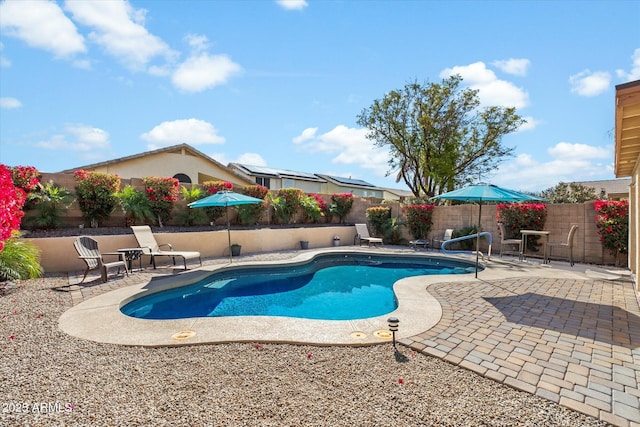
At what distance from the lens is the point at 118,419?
2.27 meters

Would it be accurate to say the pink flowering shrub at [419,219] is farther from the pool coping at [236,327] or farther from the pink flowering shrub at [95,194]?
the pink flowering shrub at [95,194]

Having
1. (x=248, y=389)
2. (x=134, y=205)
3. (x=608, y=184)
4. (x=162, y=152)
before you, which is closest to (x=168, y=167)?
(x=162, y=152)

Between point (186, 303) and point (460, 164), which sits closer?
point (186, 303)

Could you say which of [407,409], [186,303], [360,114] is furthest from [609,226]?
[360,114]

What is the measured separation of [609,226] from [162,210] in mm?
14055

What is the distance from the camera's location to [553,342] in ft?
11.7

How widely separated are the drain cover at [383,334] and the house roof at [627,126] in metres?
3.81

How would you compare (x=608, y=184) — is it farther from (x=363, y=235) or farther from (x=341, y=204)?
(x=363, y=235)

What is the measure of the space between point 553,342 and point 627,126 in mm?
3508

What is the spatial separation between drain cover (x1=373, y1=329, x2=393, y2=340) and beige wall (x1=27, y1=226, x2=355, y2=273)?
7.81 meters

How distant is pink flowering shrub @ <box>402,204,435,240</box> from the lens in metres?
13.1

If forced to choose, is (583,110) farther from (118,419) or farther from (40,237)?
(40,237)

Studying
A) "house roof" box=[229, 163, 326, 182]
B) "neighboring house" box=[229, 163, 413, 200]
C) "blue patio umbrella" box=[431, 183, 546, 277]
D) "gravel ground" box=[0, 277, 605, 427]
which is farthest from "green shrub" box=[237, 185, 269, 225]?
"house roof" box=[229, 163, 326, 182]

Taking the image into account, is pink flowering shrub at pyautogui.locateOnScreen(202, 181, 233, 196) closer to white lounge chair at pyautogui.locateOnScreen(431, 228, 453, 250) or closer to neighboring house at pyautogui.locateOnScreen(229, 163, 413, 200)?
white lounge chair at pyautogui.locateOnScreen(431, 228, 453, 250)
